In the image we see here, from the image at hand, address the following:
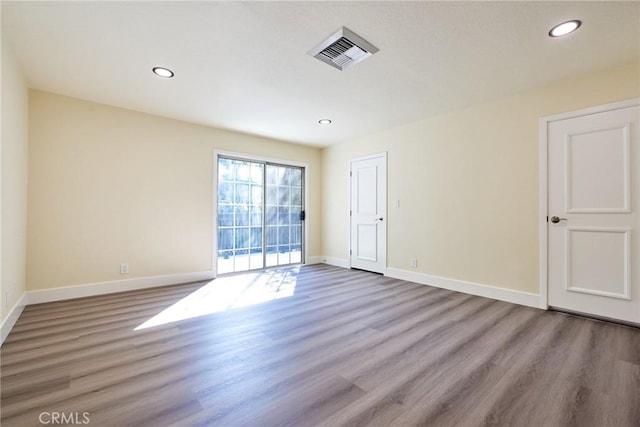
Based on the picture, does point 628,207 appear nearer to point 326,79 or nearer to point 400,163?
point 400,163

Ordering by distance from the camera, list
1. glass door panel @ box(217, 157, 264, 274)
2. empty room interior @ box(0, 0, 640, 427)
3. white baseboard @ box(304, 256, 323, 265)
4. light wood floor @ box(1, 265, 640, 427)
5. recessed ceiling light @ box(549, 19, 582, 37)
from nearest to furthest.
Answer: light wood floor @ box(1, 265, 640, 427)
empty room interior @ box(0, 0, 640, 427)
recessed ceiling light @ box(549, 19, 582, 37)
glass door panel @ box(217, 157, 264, 274)
white baseboard @ box(304, 256, 323, 265)

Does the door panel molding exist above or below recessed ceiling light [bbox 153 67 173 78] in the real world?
below

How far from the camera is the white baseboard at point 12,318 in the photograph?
7.29 feet

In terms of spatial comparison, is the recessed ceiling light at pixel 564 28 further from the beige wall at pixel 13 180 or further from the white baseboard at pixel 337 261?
the beige wall at pixel 13 180

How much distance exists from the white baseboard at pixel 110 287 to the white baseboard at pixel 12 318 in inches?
6.3

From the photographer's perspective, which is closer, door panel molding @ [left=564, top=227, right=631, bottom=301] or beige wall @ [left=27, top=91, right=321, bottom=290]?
door panel molding @ [left=564, top=227, right=631, bottom=301]

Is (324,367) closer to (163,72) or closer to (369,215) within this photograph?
(163,72)

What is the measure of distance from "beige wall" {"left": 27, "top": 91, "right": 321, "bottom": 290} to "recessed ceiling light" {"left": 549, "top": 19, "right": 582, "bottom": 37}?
4168mm

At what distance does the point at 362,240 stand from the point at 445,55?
128 inches

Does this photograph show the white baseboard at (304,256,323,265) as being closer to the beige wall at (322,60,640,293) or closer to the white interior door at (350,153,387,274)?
the white interior door at (350,153,387,274)

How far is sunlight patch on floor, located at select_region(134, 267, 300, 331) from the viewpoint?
282cm

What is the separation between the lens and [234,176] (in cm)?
474

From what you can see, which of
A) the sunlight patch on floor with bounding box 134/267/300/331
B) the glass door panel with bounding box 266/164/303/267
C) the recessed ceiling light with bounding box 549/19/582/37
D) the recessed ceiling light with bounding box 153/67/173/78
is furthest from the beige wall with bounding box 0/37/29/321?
the recessed ceiling light with bounding box 549/19/582/37

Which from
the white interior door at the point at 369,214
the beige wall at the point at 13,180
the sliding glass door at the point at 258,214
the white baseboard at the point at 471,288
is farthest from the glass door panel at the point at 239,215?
the white baseboard at the point at 471,288
